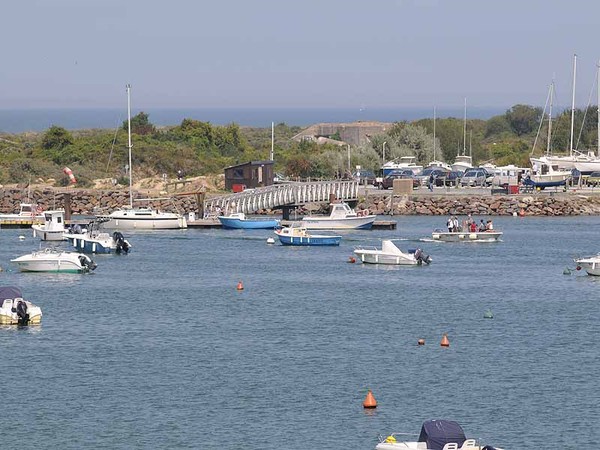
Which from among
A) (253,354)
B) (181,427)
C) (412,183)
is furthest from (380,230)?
(181,427)

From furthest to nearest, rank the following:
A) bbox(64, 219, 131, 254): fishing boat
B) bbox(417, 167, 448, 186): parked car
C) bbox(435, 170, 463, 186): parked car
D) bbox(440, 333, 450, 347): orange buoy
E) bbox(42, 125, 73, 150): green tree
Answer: bbox(42, 125, 73, 150): green tree
bbox(435, 170, 463, 186): parked car
bbox(417, 167, 448, 186): parked car
bbox(64, 219, 131, 254): fishing boat
bbox(440, 333, 450, 347): orange buoy

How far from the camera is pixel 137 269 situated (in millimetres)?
71500

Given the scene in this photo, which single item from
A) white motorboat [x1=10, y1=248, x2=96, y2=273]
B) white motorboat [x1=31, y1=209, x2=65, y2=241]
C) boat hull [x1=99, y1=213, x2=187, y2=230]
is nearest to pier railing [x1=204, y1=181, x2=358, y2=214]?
boat hull [x1=99, y1=213, x2=187, y2=230]

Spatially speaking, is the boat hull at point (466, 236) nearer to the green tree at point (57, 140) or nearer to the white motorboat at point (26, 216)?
the white motorboat at point (26, 216)

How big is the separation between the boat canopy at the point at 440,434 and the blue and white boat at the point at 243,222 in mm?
63480

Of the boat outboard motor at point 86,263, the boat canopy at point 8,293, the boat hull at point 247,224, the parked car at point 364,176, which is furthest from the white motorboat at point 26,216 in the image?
the boat canopy at point 8,293

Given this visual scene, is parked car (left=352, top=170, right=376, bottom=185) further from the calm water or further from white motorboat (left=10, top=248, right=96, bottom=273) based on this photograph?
white motorboat (left=10, top=248, right=96, bottom=273)

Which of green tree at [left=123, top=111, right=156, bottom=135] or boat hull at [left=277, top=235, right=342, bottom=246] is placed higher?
green tree at [left=123, top=111, right=156, bottom=135]

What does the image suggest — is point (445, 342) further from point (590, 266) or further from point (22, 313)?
point (590, 266)

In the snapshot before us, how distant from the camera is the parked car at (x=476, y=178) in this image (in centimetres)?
12156

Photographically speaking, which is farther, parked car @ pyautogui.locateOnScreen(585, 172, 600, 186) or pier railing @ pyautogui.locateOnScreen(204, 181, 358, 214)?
parked car @ pyautogui.locateOnScreen(585, 172, 600, 186)

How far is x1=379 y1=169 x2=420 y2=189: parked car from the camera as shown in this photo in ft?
385

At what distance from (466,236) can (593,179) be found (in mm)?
40173

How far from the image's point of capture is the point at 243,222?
94.8 m
